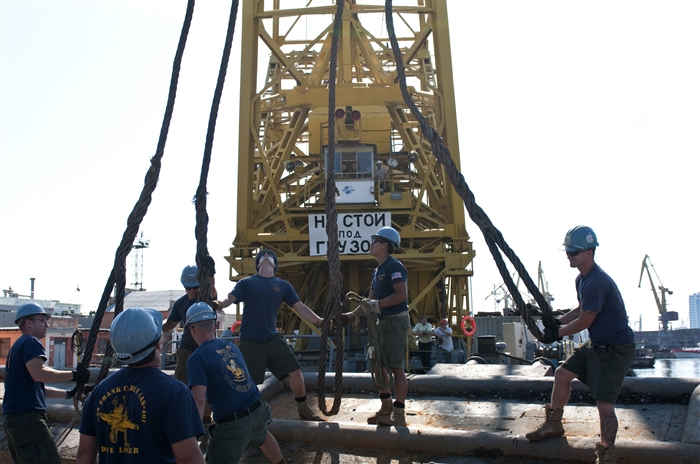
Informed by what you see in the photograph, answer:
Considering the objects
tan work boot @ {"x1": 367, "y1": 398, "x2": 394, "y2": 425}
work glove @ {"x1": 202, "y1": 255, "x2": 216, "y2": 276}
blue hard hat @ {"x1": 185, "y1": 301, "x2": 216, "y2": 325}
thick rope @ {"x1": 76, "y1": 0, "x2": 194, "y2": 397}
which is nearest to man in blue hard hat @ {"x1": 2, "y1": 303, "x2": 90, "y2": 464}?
thick rope @ {"x1": 76, "y1": 0, "x2": 194, "y2": 397}

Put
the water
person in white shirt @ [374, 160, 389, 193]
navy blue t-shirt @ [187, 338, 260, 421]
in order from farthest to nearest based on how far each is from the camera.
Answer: the water < person in white shirt @ [374, 160, 389, 193] < navy blue t-shirt @ [187, 338, 260, 421]

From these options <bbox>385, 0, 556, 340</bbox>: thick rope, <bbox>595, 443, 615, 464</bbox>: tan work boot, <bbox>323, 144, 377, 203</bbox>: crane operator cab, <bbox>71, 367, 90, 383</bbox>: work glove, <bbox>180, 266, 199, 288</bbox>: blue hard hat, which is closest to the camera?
<bbox>595, 443, 615, 464</bbox>: tan work boot

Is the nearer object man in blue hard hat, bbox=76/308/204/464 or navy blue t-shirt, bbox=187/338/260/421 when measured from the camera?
man in blue hard hat, bbox=76/308/204/464

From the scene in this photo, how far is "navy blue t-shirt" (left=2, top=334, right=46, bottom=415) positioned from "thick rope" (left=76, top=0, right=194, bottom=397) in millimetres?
327

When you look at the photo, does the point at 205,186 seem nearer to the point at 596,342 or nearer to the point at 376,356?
the point at 376,356

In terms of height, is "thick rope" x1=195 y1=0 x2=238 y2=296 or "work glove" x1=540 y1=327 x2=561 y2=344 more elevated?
"thick rope" x1=195 y1=0 x2=238 y2=296

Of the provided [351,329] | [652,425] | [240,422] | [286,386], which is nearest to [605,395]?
[652,425]

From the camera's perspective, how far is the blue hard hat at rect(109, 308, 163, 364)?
2941mm

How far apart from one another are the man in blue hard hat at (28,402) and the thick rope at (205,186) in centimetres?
113

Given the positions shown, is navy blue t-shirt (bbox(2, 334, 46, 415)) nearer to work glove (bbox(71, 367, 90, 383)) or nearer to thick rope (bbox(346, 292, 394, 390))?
work glove (bbox(71, 367, 90, 383))

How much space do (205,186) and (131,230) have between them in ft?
2.72

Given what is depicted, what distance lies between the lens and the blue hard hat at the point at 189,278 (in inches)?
245

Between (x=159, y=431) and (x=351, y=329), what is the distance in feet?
43.8

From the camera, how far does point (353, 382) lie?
285 inches
